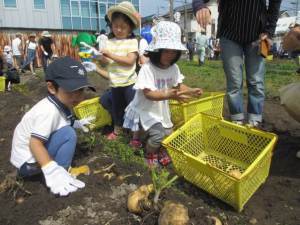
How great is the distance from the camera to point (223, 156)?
3.01 m

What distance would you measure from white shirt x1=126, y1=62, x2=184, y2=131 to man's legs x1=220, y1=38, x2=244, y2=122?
61 centimetres

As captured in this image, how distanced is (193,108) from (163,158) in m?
0.71

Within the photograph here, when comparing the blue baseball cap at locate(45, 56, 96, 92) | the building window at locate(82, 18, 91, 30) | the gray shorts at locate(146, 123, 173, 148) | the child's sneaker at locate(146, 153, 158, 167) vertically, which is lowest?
the child's sneaker at locate(146, 153, 158, 167)

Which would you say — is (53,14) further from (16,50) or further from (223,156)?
(223,156)

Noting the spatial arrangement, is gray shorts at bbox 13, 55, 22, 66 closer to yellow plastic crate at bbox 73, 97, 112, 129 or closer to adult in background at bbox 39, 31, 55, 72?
adult in background at bbox 39, 31, 55, 72

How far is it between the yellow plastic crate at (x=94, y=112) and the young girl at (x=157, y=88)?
0.98 m

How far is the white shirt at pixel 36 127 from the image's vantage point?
2.24 metres

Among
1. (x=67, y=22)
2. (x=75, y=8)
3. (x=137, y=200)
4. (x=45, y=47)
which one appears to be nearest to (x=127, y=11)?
(x=137, y=200)

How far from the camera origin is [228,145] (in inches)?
115

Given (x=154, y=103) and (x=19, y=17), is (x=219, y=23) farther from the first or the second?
(x=19, y=17)

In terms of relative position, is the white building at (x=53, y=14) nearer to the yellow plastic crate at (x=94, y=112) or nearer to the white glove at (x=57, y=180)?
the yellow plastic crate at (x=94, y=112)

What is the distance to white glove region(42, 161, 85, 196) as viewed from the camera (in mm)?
2160

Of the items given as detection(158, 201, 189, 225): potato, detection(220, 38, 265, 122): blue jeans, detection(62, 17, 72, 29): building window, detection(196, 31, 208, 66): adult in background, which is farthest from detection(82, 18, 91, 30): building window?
detection(158, 201, 189, 225): potato

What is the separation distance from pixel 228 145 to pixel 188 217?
4.01 ft
